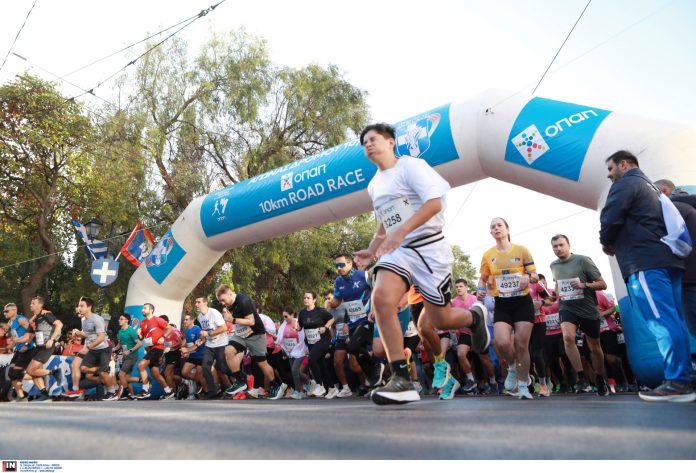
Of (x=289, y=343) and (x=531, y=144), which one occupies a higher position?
(x=531, y=144)

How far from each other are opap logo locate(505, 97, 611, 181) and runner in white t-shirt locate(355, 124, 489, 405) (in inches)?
156

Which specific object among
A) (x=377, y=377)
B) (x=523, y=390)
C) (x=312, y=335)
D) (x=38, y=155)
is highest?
(x=38, y=155)

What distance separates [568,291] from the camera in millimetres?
6688

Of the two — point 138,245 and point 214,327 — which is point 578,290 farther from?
point 138,245

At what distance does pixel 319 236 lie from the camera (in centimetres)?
1836

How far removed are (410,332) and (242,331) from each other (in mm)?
2680

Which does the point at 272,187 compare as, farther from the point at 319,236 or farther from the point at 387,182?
the point at 319,236

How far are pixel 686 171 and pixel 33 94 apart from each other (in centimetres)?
1620

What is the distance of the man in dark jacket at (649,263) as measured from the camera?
4.05 meters

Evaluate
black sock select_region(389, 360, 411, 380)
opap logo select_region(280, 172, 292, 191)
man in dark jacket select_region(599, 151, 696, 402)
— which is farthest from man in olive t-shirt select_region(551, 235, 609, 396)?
opap logo select_region(280, 172, 292, 191)

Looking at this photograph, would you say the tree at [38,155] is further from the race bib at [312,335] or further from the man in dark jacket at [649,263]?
the man in dark jacket at [649,263]

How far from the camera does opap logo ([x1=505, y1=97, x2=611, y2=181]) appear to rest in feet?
24.0

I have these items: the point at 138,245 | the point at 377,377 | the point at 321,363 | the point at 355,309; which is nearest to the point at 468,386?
the point at 377,377

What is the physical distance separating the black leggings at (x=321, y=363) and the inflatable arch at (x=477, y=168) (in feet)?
7.12
